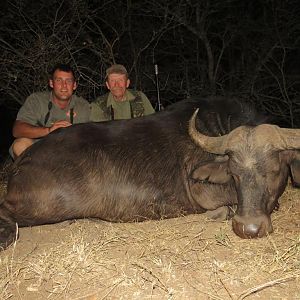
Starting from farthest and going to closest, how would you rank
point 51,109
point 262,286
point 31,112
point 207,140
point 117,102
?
1. point 117,102
2. point 51,109
3. point 31,112
4. point 207,140
5. point 262,286

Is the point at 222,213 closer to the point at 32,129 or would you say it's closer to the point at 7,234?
the point at 7,234

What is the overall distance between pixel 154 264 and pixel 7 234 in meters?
1.44

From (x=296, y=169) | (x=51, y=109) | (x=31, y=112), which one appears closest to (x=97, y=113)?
(x=51, y=109)

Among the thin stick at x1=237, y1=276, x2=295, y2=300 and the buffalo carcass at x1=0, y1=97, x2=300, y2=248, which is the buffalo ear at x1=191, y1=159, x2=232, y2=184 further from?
the thin stick at x1=237, y1=276, x2=295, y2=300

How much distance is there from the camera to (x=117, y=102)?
19.6 ft

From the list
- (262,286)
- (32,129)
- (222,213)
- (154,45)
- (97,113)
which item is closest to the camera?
(262,286)

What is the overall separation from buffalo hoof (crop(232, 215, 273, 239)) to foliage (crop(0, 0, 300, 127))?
16.2 ft

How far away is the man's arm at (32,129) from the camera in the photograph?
4.81 metres

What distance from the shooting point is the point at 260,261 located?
117 inches

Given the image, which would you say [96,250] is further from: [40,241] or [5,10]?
[5,10]

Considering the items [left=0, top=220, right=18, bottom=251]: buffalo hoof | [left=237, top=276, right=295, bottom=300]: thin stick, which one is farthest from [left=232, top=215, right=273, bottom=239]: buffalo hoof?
[left=0, top=220, right=18, bottom=251]: buffalo hoof

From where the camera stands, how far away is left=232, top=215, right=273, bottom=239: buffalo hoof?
11.2 ft

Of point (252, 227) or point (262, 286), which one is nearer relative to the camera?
point (262, 286)

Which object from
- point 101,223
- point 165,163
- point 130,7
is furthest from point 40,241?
point 130,7
